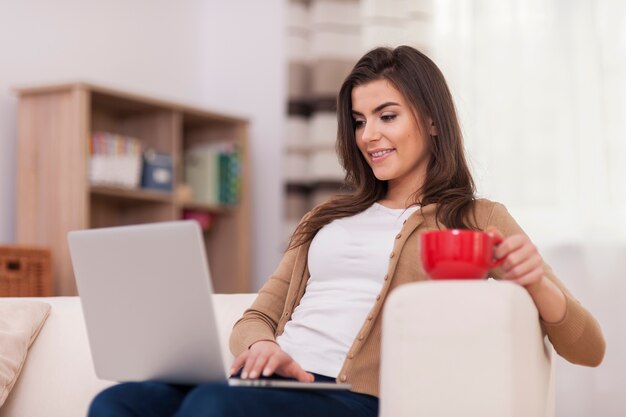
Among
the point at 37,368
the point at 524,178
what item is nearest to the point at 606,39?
the point at 524,178

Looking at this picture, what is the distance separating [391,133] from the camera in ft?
5.90

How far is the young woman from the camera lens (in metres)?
1.39

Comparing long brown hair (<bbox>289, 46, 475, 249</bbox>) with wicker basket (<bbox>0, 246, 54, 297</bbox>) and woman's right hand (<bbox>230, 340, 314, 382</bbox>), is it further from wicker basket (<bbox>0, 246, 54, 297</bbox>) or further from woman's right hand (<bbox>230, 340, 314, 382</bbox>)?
wicker basket (<bbox>0, 246, 54, 297</bbox>)

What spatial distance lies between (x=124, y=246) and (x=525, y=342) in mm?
587

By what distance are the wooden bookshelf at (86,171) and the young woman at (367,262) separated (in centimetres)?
185

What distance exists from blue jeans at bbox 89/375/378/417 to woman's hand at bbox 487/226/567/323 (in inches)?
12.8

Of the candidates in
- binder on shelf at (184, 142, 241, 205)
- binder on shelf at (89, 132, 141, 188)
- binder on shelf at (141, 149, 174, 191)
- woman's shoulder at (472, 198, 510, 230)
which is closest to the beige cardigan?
woman's shoulder at (472, 198, 510, 230)

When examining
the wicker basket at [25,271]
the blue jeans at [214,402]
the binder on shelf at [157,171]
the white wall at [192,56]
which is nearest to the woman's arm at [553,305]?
the blue jeans at [214,402]

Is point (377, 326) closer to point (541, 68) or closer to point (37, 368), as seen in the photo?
point (37, 368)

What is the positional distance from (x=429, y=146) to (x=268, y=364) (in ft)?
1.91

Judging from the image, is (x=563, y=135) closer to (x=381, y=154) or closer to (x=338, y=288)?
(x=381, y=154)

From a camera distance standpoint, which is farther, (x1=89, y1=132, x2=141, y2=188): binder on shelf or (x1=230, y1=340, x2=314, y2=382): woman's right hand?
(x1=89, y1=132, x2=141, y2=188): binder on shelf

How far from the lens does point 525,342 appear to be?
1.33 m

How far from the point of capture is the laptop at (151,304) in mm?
1229
